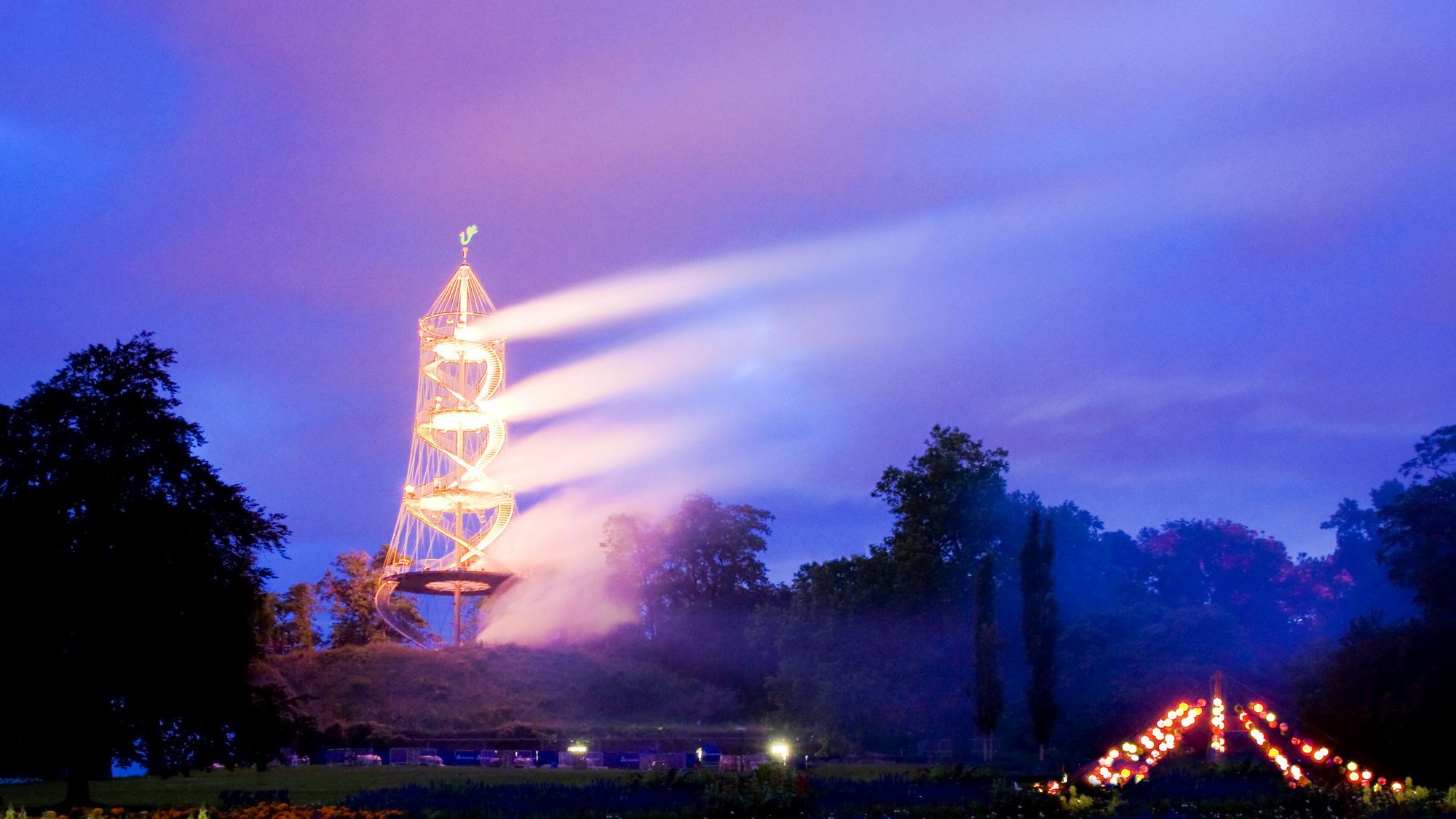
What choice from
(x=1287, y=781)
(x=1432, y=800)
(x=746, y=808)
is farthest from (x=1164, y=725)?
(x=746, y=808)

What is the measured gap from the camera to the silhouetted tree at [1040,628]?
44.6 m

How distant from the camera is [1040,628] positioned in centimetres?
4512

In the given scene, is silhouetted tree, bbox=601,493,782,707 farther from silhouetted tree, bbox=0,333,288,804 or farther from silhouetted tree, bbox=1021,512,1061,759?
silhouetted tree, bbox=0,333,288,804

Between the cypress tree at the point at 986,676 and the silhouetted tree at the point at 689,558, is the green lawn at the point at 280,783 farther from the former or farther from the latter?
the silhouetted tree at the point at 689,558

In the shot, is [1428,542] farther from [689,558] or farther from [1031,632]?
[689,558]

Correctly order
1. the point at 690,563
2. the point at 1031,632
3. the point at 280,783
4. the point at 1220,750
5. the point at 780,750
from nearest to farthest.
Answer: the point at 1220,750
the point at 280,783
the point at 1031,632
the point at 780,750
the point at 690,563

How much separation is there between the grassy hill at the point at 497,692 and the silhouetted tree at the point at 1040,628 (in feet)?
73.4

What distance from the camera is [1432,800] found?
2573 centimetres

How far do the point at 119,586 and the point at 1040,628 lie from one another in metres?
28.1

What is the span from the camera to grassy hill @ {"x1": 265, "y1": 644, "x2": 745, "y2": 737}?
64.1 metres

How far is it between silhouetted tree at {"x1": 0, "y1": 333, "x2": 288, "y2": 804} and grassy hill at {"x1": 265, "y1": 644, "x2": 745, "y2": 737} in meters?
29.4

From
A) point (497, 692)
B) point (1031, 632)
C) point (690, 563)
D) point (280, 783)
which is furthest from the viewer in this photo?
point (690, 563)

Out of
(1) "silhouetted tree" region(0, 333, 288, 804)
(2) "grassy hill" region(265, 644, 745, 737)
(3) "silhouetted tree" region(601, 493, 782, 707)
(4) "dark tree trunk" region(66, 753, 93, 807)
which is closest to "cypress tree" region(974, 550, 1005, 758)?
(2) "grassy hill" region(265, 644, 745, 737)

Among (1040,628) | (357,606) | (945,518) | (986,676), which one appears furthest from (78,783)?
(357,606)
